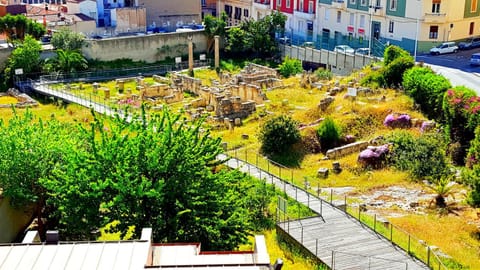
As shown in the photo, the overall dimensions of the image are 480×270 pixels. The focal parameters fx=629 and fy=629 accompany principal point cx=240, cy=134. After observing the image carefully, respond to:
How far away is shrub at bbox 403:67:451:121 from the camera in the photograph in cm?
3350

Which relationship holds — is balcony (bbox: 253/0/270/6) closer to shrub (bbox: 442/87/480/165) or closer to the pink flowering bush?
the pink flowering bush

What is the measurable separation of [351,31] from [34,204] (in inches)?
1541

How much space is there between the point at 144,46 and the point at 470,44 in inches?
1142

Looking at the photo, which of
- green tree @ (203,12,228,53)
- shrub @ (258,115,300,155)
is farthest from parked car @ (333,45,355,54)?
shrub @ (258,115,300,155)

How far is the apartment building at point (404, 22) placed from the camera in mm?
49906

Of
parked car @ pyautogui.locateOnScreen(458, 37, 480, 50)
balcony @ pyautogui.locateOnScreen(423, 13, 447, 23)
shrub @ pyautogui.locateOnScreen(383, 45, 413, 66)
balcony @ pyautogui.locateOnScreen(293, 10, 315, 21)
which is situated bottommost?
parked car @ pyautogui.locateOnScreen(458, 37, 480, 50)

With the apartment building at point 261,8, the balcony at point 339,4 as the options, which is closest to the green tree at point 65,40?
the apartment building at point 261,8

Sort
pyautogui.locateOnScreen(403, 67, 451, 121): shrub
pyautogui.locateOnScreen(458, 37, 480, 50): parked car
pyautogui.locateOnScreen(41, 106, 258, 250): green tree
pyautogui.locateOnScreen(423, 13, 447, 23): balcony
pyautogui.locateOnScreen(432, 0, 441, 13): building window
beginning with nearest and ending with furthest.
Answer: pyautogui.locateOnScreen(41, 106, 258, 250): green tree → pyautogui.locateOnScreen(403, 67, 451, 121): shrub → pyautogui.locateOnScreen(423, 13, 447, 23): balcony → pyautogui.locateOnScreen(432, 0, 441, 13): building window → pyautogui.locateOnScreen(458, 37, 480, 50): parked car

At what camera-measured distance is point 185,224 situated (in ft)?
63.4

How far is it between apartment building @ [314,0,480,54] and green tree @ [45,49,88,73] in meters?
22.9

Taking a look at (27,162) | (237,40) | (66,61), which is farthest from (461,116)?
(66,61)

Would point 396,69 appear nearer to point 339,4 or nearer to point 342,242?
point 342,242

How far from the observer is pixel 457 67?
44.4 m

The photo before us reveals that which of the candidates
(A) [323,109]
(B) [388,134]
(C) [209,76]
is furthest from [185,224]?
(C) [209,76]
